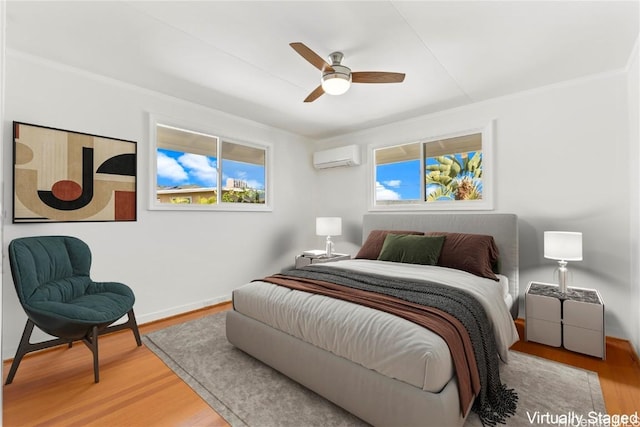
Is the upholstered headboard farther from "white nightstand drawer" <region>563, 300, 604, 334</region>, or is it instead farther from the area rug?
the area rug

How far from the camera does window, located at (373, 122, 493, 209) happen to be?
3.78 m

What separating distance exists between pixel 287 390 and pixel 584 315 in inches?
95.1

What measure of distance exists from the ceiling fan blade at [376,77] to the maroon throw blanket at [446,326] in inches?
65.2

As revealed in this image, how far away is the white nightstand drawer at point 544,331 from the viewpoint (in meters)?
2.74

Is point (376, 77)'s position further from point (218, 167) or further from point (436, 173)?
point (218, 167)

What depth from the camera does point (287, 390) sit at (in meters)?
2.19

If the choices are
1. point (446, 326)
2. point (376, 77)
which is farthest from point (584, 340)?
point (376, 77)

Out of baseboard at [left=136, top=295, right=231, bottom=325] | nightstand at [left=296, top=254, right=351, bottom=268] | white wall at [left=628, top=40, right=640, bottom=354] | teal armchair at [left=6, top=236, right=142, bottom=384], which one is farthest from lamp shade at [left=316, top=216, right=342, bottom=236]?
white wall at [left=628, top=40, right=640, bottom=354]

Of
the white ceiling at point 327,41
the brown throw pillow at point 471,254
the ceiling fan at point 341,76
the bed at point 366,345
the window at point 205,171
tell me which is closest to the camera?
the bed at point 366,345

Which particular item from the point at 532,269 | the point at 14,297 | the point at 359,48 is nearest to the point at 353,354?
the point at 359,48

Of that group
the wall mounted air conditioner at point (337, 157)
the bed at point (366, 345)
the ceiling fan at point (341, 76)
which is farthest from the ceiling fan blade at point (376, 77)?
the wall mounted air conditioner at point (337, 157)

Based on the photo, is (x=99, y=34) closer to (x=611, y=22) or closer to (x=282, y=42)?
(x=282, y=42)

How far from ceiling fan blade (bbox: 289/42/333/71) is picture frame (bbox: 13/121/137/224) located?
82.2 inches

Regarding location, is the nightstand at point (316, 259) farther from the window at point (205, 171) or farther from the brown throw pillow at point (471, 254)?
the brown throw pillow at point (471, 254)
